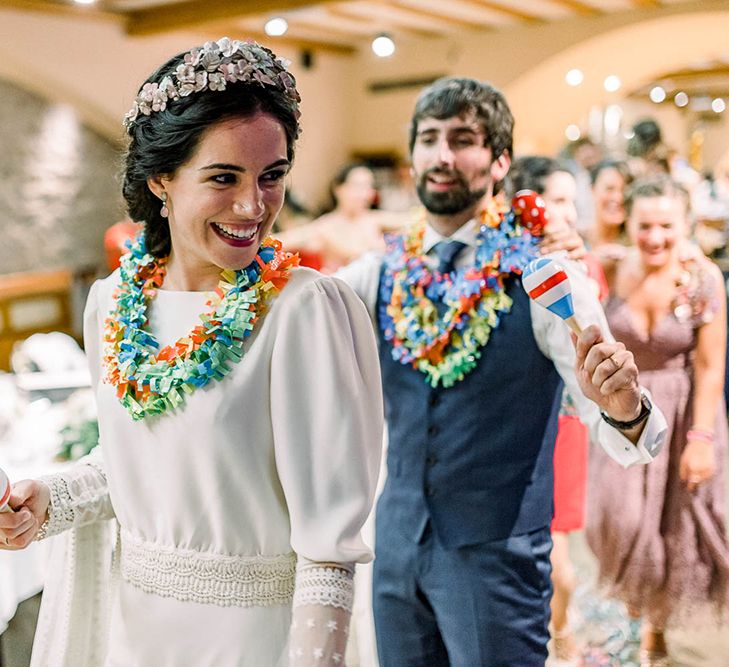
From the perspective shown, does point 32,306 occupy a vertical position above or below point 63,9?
below

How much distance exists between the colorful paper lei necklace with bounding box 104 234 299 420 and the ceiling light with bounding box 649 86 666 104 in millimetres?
5373

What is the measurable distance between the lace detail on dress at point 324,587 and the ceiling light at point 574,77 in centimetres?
714

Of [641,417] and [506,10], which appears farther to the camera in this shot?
[506,10]

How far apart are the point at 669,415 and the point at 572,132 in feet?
18.0

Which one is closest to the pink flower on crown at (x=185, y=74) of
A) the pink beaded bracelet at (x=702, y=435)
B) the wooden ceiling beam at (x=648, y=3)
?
the pink beaded bracelet at (x=702, y=435)

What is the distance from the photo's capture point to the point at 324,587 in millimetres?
1039

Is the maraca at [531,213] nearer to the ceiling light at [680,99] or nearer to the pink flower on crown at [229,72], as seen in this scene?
the pink flower on crown at [229,72]

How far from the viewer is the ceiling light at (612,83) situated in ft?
23.6

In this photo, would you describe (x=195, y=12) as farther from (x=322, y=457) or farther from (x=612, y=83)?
(x=322, y=457)

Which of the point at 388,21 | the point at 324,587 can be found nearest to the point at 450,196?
the point at 324,587

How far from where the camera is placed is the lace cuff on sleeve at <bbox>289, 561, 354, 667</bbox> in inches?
40.0

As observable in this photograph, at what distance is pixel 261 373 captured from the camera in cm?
111

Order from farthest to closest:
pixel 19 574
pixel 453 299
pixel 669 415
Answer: pixel 669 415, pixel 19 574, pixel 453 299

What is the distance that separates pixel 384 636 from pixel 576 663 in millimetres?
1413
